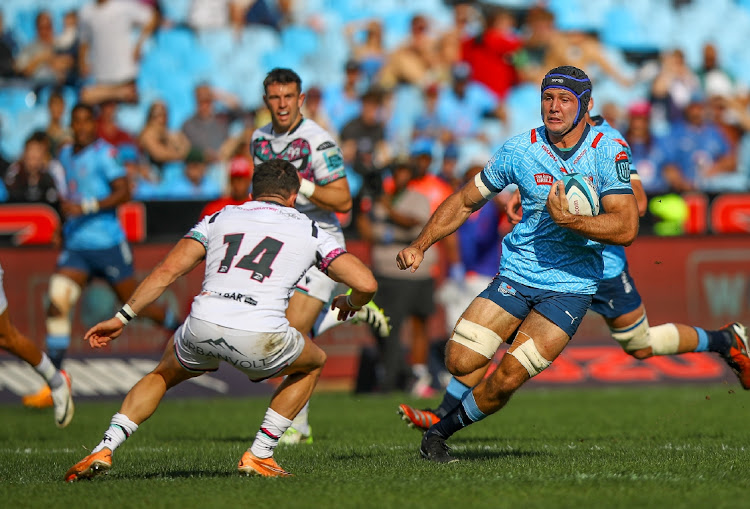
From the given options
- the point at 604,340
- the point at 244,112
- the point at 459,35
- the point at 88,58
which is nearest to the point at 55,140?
the point at 88,58

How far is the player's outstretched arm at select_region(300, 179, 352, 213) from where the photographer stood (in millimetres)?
8719

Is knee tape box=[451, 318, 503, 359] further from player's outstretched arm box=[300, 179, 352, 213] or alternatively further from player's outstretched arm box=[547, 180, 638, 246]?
player's outstretched arm box=[300, 179, 352, 213]

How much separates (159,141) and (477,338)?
1047 cm

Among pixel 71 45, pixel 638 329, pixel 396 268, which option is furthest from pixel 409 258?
pixel 71 45

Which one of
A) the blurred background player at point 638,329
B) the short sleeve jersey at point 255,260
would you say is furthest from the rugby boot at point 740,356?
the short sleeve jersey at point 255,260

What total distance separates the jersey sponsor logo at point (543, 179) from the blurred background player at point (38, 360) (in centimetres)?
438

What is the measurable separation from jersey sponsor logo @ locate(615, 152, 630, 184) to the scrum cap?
14.1 inches

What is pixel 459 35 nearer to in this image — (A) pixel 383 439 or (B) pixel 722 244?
(B) pixel 722 244

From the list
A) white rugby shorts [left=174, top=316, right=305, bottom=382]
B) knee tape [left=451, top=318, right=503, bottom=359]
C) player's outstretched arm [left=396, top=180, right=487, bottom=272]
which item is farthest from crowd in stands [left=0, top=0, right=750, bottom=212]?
white rugby shorts [left=174, top=316, right=305, bottom=382]

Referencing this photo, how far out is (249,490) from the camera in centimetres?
606

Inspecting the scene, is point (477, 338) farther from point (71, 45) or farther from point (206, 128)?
point (71, 45)

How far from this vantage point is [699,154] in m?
18.0

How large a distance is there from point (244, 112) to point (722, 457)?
Answer: 11919 mm

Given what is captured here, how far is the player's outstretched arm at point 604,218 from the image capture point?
21.9 feet
